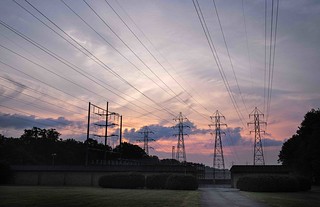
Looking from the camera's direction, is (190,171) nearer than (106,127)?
Yes

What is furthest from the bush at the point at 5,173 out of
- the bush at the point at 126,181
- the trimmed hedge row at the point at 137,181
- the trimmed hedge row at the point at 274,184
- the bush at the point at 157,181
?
the trimmed hedge row at the point at 274,184

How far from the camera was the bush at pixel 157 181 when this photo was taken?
185ft

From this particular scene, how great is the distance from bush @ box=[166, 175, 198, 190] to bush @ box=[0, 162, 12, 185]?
3509cm

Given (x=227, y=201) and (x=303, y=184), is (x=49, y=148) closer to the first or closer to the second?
(x=303, y=184)

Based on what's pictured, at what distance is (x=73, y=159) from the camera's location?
123750mm

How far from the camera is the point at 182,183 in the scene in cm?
5312

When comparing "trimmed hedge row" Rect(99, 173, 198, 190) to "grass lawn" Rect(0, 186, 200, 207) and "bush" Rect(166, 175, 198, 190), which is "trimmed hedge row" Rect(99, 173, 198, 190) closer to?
"bush" Rect(166, 175, 198, 190)

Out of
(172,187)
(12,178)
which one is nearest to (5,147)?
(12,178)

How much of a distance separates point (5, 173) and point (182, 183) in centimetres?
3780

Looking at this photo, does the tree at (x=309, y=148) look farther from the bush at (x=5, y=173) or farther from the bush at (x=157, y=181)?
the bush at (x=5, y=173)

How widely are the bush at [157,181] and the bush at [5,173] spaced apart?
101ft

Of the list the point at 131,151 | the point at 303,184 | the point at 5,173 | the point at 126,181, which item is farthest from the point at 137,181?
the point at 131,151

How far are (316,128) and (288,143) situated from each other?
28485 millimetres

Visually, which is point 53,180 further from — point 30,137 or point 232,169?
point 30,137
